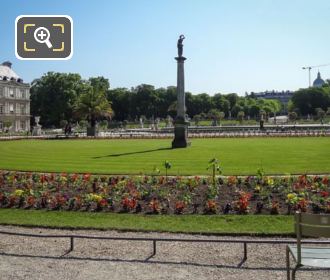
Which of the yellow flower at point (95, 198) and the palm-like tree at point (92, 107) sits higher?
the palm-like tree at point (92, 107)

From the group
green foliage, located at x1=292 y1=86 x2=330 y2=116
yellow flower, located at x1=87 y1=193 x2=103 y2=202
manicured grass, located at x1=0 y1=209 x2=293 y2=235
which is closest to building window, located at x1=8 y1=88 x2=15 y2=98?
green foliage, located at x1=292 y1=86 x2=330 y2=116

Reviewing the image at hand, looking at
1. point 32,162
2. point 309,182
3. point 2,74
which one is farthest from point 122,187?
point 2,74

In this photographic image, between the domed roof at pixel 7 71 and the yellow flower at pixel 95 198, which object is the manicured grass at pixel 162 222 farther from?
the domed roof at pixel 7 71

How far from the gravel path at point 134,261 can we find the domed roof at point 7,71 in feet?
323

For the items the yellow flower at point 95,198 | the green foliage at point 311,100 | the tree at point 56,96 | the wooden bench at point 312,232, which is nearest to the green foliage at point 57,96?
the tree at point 56,96

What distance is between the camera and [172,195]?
1625 cm

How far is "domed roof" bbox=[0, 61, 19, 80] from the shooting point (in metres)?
103

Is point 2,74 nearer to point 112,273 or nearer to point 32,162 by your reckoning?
point 32,162

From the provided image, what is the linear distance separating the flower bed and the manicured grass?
64 cm

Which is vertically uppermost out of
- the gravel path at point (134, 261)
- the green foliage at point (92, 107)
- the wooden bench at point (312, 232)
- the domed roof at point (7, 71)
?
the domed roof at point (7, 71)

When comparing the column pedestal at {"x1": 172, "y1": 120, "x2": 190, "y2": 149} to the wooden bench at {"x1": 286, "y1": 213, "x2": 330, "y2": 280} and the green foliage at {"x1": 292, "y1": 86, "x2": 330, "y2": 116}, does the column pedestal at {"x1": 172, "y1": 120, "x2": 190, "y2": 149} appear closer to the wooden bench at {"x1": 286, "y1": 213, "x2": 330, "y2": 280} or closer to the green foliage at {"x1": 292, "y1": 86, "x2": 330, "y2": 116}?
the wooden bench at {"x1": 286, "y1": 213, "x2": 330, "y2": 280}

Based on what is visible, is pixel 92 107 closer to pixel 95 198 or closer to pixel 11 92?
pixel 11 92

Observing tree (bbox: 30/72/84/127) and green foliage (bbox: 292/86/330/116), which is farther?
green foliage (bbox: 292/86/330/116)

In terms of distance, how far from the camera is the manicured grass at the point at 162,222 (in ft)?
39.6
